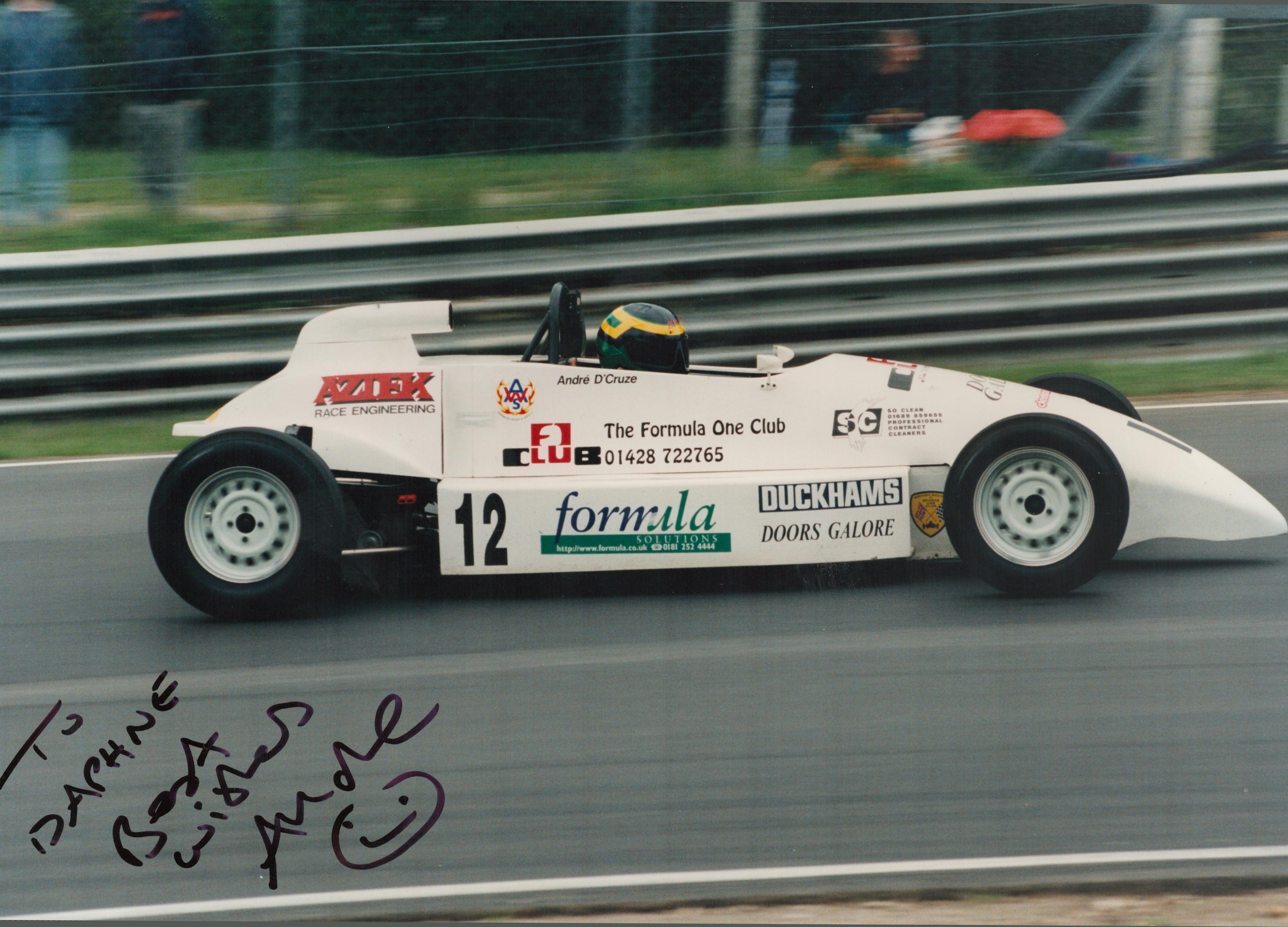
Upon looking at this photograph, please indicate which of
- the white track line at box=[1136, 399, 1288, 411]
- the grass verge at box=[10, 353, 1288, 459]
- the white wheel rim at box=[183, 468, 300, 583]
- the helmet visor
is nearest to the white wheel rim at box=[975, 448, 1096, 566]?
the helmet visor

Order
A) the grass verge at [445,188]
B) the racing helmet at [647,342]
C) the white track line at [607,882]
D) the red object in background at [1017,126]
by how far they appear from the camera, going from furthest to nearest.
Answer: the red object in background at [1017,126]
the grass verge at [445,188]
the racing helmet at [647,342]
the white track line at [607,882]

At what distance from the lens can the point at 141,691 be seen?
527 cm

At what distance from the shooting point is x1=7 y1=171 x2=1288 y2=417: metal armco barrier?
8578 millimetres

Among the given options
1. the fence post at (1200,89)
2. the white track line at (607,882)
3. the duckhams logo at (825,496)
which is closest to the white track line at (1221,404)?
the fence post at (1200,89)

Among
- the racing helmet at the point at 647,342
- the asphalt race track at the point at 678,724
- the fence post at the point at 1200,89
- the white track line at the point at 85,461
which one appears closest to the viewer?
the asphalt race track at the point at 678,724

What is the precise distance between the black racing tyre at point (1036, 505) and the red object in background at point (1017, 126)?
4.27 meters

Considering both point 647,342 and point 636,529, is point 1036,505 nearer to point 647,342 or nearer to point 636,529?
point 636,529

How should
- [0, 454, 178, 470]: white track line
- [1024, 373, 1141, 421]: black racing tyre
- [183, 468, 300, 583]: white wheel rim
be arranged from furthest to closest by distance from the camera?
[0, 454, 178, 470]: white track line < [1024, 373, 1141, 421]: black racing tyre < [183, 468, 300, 583]: white wheel rim

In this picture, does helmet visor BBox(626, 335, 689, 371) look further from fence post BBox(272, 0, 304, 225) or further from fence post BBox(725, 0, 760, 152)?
fence post BBox(272, 0, 304, 225)

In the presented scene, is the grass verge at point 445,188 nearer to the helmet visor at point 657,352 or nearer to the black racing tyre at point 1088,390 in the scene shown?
the black racing tyre at point 1088,390

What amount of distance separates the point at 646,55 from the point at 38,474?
4113mm

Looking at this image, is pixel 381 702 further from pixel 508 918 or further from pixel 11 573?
pixel 11 573

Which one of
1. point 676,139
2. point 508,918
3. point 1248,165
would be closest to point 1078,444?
point 508,918

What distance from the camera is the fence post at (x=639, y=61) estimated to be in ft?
28.0
